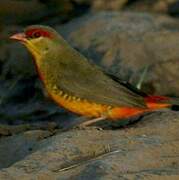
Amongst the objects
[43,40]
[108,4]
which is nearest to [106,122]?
[43,40]

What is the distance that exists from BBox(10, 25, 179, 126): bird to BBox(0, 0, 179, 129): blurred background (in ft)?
2.38

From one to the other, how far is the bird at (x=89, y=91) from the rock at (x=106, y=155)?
0.23m

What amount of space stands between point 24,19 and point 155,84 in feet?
11.9

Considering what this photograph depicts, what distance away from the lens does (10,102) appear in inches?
402

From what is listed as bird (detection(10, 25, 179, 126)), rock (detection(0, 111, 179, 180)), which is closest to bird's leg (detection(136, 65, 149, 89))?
bird (detection(10, 25, 179, 126))

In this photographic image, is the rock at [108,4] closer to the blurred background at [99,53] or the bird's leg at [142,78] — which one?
the blurred background at [99,53]

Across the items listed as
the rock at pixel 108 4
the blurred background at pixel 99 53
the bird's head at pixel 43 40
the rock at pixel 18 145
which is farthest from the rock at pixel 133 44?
the rock at pixel 18 145

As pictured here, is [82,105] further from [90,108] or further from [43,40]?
[43,40]

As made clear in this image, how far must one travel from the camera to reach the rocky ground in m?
6.21

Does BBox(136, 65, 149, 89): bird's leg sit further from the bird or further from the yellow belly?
the yellow belly

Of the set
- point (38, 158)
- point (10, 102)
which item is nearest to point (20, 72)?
point (10, 102)

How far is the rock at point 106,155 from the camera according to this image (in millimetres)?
5973

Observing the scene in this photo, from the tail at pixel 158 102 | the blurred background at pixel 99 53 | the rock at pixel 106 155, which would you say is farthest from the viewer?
the blurred background at pixel 99 53

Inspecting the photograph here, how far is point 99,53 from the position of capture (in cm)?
1055
